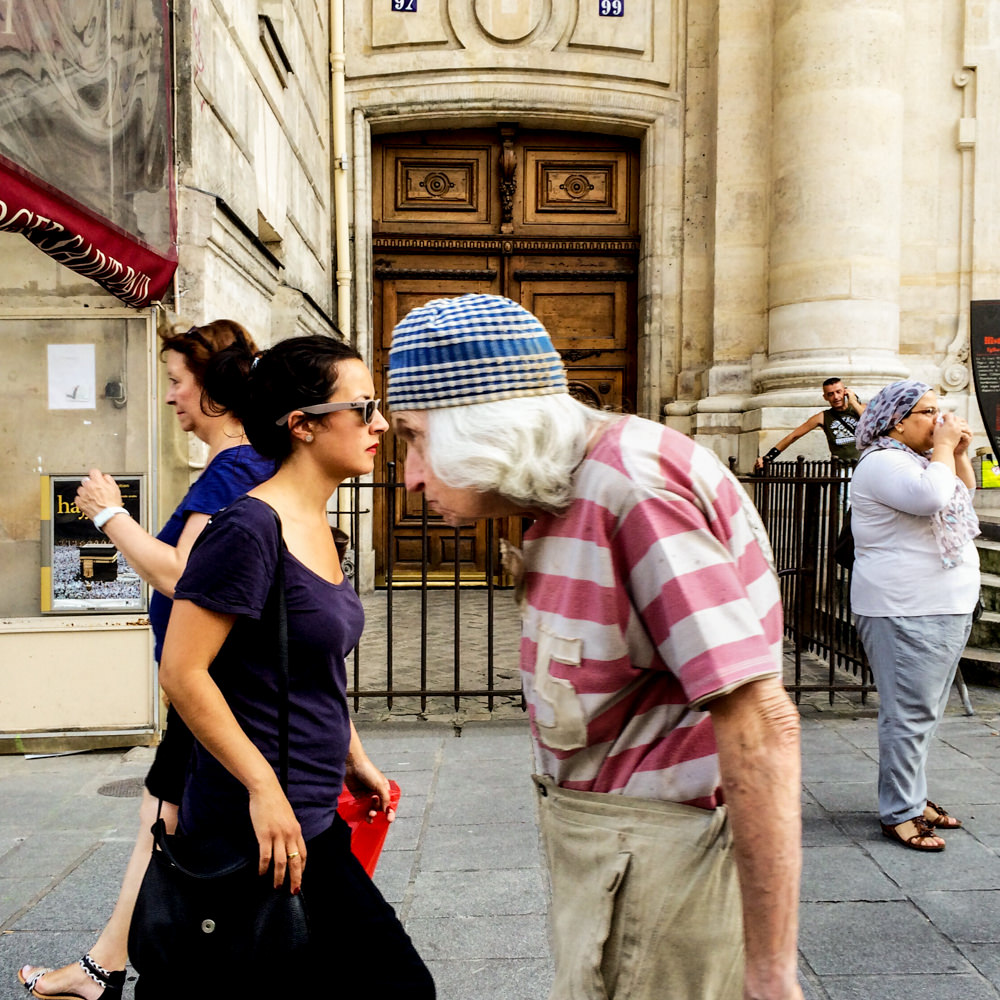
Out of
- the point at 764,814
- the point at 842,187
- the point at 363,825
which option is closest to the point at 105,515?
the point at 363,825

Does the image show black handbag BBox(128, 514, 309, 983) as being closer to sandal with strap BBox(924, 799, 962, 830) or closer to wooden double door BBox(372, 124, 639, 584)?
sandal with strap BBox(924, 799, 962, 830)

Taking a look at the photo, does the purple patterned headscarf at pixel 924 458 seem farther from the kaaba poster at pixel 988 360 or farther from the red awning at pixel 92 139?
the kaaba poster at pixel 988 360

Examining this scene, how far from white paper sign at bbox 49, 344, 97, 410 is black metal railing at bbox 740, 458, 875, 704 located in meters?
3.84

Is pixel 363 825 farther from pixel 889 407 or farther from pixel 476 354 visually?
pixel 889 407

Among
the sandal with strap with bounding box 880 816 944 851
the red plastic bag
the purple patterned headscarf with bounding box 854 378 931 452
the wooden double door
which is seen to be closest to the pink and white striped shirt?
the red plastic bag

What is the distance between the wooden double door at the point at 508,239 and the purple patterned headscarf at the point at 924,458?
6.95 meters

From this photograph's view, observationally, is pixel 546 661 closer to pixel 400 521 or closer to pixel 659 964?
pixel 659 964

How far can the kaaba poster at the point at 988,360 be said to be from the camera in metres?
Answer: 7.40

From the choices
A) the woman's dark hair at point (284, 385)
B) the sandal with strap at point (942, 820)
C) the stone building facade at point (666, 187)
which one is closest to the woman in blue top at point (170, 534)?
the woman's dark hair at point (284, 385)

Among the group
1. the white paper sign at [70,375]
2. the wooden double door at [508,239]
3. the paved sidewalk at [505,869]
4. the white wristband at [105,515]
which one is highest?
the wooden double door at [508,239]

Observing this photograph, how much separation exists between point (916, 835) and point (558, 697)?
304 cm

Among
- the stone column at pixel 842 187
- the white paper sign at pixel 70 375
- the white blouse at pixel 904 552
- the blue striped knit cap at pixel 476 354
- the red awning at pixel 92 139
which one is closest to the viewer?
the blue striped knit cap at pixel 476 354

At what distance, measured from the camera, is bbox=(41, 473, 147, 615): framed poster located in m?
4.92

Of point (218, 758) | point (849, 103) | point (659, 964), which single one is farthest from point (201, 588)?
point (849, 103)
